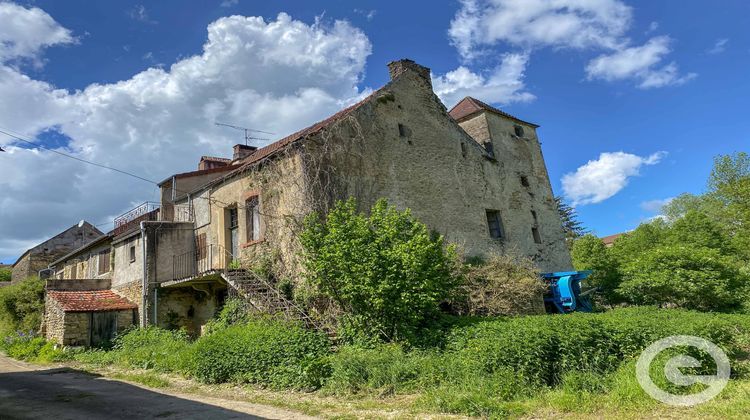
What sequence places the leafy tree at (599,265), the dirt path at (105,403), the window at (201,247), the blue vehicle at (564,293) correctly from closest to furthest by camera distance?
1. the dirt path at (105,403)
2. the window at (201,247)
3. the blue vehicle at (564,293)
4. the leafy tree at (599,265)

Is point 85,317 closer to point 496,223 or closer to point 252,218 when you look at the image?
point 252,218

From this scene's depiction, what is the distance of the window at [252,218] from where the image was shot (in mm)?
15586

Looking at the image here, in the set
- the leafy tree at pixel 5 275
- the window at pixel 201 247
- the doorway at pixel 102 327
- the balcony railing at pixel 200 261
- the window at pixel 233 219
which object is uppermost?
the leafy tree at pixel 5 275

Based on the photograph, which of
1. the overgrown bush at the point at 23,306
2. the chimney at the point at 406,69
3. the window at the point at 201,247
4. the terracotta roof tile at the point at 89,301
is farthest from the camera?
the overgrown bush at the point at 23,306

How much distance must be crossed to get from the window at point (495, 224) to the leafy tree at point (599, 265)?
531 centimetres

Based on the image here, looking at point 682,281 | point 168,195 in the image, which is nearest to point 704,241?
point 682,281

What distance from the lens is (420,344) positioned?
409 inches

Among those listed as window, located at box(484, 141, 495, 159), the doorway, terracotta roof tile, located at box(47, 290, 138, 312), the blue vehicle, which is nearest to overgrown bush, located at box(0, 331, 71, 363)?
the doorway

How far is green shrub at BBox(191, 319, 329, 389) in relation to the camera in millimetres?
9453

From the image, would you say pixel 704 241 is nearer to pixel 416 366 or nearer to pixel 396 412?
pixel 416 366

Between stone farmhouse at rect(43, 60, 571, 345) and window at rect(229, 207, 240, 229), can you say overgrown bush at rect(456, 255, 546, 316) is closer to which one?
stone farmhouse at rect(43, 60, 571, 345)

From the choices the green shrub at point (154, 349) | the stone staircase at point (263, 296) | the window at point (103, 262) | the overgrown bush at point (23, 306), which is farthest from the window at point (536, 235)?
the overgrown bush at point (23, 306)

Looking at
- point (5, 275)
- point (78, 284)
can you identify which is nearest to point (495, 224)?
point (78, 284)

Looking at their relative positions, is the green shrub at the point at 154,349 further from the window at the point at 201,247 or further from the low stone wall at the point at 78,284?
the low stone wall at the point at 78,284
